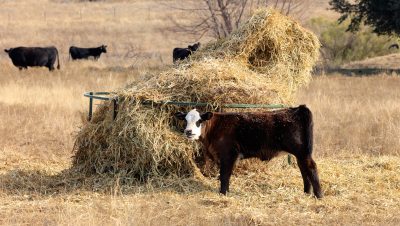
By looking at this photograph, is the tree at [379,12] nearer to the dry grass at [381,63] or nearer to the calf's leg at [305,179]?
the dry grass at [381,63]

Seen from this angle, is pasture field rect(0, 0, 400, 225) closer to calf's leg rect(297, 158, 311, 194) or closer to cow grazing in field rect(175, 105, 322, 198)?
calf's leg rect(297, 158, 311, 194)

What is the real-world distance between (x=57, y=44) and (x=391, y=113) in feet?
108

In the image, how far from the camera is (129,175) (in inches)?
375

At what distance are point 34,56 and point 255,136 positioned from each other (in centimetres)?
2504

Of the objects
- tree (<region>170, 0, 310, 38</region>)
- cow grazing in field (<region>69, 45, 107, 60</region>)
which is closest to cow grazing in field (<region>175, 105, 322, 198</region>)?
tree (<region>170, 0, 310, 38</region>)

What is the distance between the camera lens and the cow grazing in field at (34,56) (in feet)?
104

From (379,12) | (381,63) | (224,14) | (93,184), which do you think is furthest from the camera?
(381,63)

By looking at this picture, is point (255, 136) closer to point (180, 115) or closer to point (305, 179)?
point (305, 179)

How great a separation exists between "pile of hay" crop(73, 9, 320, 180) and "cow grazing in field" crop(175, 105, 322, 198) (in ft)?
1.84

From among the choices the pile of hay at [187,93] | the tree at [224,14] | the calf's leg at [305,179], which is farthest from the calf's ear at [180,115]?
the tree at [224,14]

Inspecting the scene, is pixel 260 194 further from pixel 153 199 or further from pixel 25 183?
pixel 25 183

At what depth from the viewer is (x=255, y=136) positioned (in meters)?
8.86

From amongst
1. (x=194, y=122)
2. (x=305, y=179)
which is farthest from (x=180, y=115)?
(x=305, y=179)

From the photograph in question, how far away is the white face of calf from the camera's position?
8.61 m
